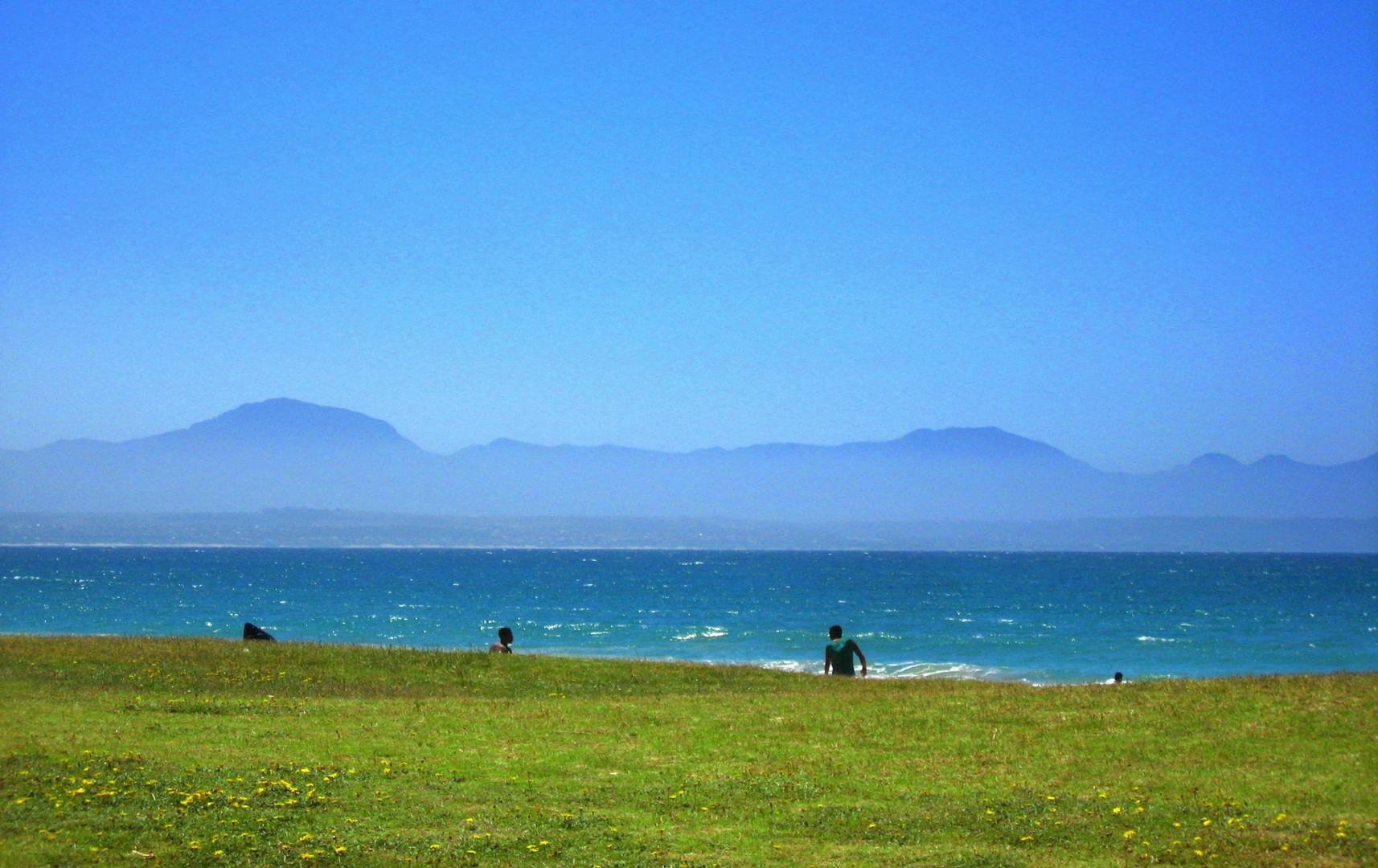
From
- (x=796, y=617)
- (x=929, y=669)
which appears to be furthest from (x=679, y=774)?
(x=796, y=617)

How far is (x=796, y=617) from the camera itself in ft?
300

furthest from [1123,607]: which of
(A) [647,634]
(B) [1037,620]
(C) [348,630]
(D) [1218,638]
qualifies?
(C) [348,630]

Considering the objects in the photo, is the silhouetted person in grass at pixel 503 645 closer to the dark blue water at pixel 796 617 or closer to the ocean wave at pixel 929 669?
the dark blue water at pixel 796 617

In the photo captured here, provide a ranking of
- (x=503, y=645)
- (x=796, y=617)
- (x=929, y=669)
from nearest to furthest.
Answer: (x=503, y=645) → (x=929, y=669) → (x=796, y=617)

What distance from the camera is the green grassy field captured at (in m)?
14.4

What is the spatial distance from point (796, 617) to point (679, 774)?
242 ft

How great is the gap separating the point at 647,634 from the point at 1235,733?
181 feet

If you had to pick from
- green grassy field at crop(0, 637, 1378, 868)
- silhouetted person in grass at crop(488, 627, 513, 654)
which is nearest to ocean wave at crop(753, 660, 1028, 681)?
silhouetted person in grass at crop(488, 627, 513, 654)

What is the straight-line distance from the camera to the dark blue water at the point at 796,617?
62.4 meters

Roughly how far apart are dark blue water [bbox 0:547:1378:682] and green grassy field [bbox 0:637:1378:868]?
21988 mm

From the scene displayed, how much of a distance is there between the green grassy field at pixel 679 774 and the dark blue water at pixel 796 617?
72.1 feet

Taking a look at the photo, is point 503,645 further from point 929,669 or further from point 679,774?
point 929,669

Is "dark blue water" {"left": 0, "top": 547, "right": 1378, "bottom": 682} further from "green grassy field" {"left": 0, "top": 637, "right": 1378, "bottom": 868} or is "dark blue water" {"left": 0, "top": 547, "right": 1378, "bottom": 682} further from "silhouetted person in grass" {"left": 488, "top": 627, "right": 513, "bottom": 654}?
"green grassy field" {"left": 0, "top": 637, "right": 1378, "bottom": 868}

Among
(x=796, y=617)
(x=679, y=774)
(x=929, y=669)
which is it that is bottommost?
(x=796, y=617)
